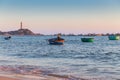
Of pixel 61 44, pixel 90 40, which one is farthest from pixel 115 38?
pixel 61 44

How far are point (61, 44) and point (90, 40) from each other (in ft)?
109

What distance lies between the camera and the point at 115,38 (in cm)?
14275

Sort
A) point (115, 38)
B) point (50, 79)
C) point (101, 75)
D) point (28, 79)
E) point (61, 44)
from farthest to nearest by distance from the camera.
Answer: point (115, 38), point (61, 44), point (101, 75), point (50, 79), point (28, 79)

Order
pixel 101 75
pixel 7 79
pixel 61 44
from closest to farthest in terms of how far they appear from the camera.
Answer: pixel 7 79 → pixel 101 75 → pixel 61 44

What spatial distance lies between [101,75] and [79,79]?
2.95 metres

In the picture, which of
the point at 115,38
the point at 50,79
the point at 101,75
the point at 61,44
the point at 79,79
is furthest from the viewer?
the point at 115,38

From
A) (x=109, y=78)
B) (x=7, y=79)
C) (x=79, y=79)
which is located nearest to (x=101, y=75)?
(x=109, y=78)

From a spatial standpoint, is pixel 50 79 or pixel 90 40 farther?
pixel 90 40

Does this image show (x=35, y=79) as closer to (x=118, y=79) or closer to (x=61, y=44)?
(x=118, y=79)

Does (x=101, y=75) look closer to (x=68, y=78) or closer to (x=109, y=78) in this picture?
(x=109, y=78)

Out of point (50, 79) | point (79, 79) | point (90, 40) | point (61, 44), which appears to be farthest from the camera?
point (90, 40)

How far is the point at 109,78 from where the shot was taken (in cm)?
2048

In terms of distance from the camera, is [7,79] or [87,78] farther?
[87,78]

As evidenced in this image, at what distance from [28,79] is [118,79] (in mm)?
5947
